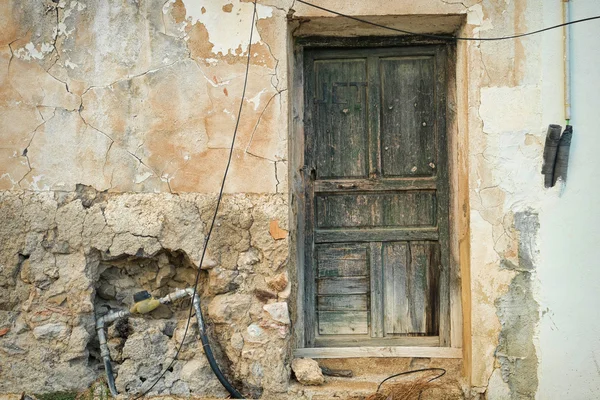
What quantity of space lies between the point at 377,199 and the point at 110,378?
6.07ft

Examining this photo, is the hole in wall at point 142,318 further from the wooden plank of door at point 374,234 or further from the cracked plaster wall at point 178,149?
the wooden plank of door at point 374,234

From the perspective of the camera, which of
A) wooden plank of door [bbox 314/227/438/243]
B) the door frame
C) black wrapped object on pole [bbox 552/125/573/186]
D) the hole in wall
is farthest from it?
wooden plank of door [bbox 314/227/438/243]

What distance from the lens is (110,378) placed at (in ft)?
12.3

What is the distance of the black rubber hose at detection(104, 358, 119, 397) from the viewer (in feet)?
12.2

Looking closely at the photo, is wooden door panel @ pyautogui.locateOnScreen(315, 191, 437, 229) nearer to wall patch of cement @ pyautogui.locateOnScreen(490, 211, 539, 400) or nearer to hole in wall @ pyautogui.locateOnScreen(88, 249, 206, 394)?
wall patch of cement @ pyautogui.locateOnScreen(490, 211, 539, 400)

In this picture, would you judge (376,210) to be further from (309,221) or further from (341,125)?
(341,125)

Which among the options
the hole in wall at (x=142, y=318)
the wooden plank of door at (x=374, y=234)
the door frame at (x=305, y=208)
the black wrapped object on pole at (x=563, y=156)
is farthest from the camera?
the wooden plank of door at (x=374, y=234)

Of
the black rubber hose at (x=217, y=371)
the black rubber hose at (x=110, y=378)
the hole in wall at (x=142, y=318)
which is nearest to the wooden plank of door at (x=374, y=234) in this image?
the hole in wall at (x=142, y=318)

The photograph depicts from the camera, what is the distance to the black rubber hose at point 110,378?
3729mm

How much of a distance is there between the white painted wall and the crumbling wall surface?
1.43 metres

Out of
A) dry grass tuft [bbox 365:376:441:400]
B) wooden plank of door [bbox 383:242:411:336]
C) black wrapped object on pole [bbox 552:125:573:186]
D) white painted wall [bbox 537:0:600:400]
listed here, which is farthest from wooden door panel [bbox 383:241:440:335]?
black wrapped object on pole [bbox 552:125:573:186]

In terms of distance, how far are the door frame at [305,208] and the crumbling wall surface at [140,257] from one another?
0.24 metres

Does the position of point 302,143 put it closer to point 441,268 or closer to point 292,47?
point 292,47

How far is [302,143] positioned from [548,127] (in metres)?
1.40
